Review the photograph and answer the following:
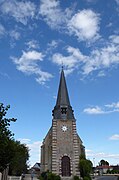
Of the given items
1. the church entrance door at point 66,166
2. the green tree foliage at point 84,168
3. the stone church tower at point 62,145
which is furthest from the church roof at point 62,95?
the green tree foliage at point 84,168

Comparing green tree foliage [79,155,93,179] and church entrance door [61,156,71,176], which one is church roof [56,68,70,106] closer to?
church entrance door [61,156,71,176]

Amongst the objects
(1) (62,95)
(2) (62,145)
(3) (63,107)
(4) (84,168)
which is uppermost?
(1) (62,95)

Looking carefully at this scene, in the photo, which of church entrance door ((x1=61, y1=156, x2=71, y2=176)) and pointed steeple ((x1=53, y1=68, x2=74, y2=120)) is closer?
church entrance door ((x1=61, y1=156, x2=71, y2=176))

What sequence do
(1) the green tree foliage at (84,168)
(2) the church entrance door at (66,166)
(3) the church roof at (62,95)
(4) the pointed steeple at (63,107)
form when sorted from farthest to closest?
(3) the church roof at (62,95), (4) the pointed steeple at (63,107), (2) the church entrance door at (66,166), (1) the green tree foliage at (84,168)

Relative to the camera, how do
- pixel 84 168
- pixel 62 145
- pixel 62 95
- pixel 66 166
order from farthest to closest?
pixel 62 95, pixel 62 145, pixel 66 166, pixel 84 168

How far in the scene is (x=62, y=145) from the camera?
4791 cm

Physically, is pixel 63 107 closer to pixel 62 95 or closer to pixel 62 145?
pixel 62 95

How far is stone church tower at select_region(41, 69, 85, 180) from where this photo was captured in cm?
4653

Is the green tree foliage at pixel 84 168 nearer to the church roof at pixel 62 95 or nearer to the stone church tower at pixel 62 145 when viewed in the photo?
the stone church tower at pixel 62 145

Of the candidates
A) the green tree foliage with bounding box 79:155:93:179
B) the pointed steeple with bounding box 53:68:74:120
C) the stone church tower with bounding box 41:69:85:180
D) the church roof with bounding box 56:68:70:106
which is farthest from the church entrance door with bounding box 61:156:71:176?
the church roof with bounding box 56:68:70:106

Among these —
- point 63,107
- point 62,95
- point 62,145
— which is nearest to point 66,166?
point 62,145

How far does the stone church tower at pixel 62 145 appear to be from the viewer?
4653 cm

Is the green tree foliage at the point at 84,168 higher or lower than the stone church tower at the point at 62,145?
lower

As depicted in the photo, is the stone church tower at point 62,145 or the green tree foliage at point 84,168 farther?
the stone church tower at point 62,145
